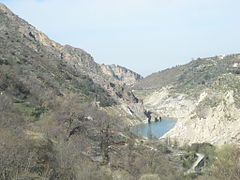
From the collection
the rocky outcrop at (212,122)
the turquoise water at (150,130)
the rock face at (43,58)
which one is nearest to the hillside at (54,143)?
the rock face at (43,58)

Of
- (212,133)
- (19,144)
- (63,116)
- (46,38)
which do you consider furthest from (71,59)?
(19,144)

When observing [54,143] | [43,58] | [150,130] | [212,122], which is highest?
[43,58]

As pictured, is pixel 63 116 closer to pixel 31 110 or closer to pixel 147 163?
pixel 147 163

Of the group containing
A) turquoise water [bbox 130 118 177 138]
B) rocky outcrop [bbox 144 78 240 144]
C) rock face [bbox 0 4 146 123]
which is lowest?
turquoise water [bbox 130 118 177 138]

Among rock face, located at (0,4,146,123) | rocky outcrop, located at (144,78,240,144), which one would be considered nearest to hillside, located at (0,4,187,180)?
rock face, located at (0,4,146,123)

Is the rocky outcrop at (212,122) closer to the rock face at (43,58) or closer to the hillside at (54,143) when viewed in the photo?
the hillside at (54,143)

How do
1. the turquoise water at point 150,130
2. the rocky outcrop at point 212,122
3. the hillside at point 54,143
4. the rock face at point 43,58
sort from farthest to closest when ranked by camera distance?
the turquoise water at point 150,130 < the rock face at point 43,58 < the rocky outcrop at point 212,122 < the hillside at point 54,143

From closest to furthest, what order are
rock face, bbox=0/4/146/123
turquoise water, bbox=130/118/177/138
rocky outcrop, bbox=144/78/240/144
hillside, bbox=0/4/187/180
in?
hillside, bbox=0/4/187/180
rocky outcrop, bbox=144/78/240/144
rock face, bbox=0/4/146/123
turquoise water, bbox=130/118/177/138

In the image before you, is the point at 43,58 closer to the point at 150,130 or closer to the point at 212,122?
the point at 150,130

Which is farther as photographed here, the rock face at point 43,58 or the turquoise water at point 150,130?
the turquoise water at point 150,130

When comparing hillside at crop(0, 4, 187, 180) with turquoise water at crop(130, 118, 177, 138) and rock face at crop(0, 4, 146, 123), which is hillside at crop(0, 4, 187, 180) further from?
turquoise water at crop(130, 118, 177, 138)

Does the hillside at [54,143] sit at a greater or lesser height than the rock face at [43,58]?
lesser

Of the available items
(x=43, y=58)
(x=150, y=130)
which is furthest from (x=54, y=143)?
(x=43, y=58)

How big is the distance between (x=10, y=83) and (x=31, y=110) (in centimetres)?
841
